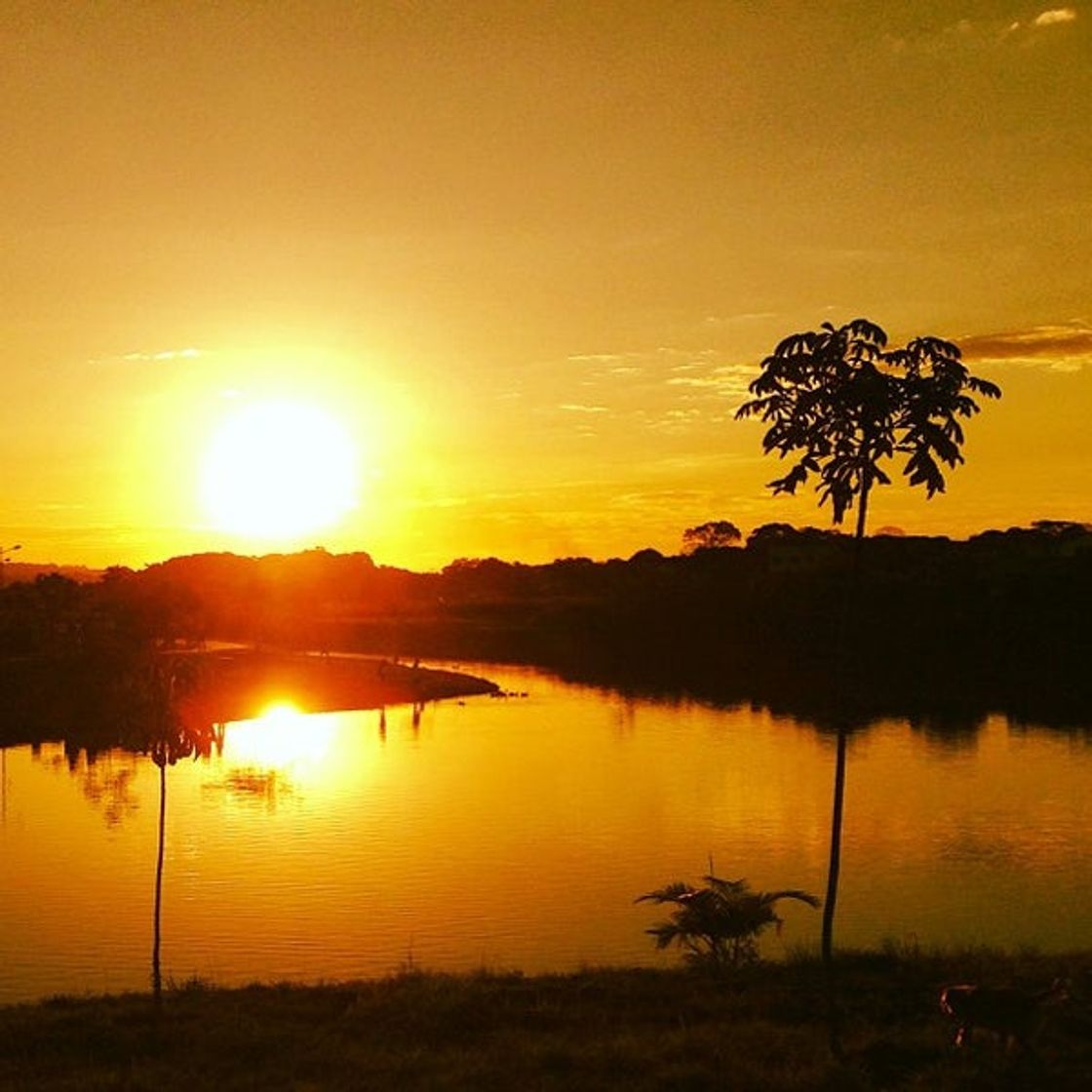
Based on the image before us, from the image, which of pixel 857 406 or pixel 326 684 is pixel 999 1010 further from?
pixel 326 684

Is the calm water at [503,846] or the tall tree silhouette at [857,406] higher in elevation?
the tall tree silhouette at [857,406]

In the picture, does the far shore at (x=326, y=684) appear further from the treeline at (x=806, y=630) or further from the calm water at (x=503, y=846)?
the calm water at (x=503, y=846)

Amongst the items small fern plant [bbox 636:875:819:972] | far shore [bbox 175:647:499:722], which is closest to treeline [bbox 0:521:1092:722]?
far shore [bbox 175:647:499:722]

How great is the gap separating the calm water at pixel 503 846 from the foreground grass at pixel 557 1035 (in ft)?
26.7

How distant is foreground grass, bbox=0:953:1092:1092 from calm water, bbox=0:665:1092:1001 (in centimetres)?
814

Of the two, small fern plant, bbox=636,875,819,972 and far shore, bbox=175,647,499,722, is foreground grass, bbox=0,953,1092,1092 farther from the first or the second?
far shore, bbox=175,647,499,722

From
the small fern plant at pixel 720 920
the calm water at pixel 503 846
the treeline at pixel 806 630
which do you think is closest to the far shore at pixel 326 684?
the treeline at pixel 806 630

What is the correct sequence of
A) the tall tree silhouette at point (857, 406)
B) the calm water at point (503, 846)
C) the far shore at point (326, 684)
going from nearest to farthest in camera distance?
the tall tree silhouette at point (857, 406), the calm water at point (503, 846), the far shore at point (326, 684)

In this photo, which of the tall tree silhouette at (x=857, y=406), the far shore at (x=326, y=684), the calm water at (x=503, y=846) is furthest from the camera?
the far shore at (x=326, y=684)

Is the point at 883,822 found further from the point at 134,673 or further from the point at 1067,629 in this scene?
the point at 1067,629

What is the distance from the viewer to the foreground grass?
16.1 meters

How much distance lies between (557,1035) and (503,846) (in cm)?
2884

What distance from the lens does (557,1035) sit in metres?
18.6

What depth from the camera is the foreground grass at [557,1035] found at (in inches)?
632
